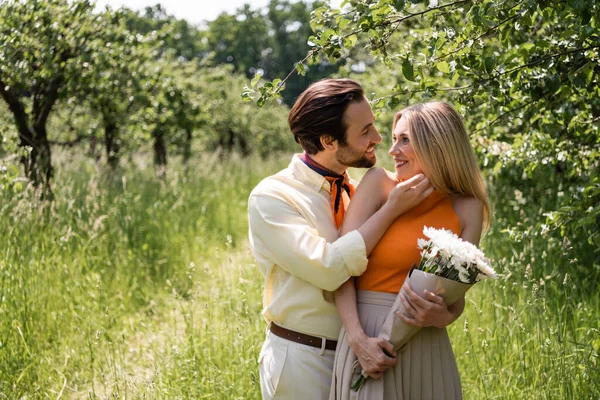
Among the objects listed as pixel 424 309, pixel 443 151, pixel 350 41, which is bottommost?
pixel 424 309

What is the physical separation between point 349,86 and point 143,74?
25.3 ft

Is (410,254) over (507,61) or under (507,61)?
under

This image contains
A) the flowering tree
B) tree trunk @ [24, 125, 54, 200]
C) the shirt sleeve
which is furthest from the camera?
tree trunk @ [24, 125, 54, 200]

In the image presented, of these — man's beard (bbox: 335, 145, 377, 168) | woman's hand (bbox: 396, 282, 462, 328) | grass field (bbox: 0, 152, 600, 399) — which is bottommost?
grass field (bbox: 0, 152, 600, 399)

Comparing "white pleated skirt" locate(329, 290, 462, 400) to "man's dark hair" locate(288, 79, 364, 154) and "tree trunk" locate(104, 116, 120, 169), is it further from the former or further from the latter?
"tree trunk" locate(104, 116, 120, 169)

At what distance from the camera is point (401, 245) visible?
2.49 metres

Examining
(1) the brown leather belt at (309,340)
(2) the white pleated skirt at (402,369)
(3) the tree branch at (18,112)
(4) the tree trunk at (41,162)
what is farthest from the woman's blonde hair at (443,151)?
(3) the tree branch at (18,112)

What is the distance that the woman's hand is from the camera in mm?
2295

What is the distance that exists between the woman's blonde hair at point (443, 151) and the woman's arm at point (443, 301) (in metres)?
0.06

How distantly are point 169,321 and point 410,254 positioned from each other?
11.2 ft

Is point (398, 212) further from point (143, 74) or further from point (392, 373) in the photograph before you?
point (143, 74)

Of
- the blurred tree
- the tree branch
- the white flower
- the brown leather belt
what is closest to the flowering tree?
the white flower

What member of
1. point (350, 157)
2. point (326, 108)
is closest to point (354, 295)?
point (350, 157)

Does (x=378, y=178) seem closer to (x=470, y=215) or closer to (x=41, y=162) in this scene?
(x=470, y=215)
